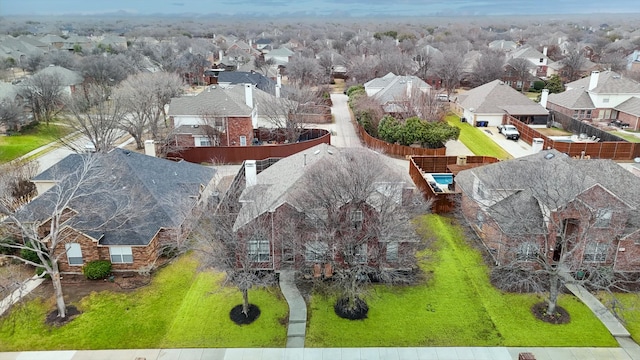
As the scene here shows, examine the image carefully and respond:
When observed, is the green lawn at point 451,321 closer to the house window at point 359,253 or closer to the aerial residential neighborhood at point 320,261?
the aerial residential neighborhood at point 320,261

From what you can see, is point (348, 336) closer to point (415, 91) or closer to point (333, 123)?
point (415, 91)

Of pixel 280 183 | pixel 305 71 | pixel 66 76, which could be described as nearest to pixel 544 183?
pixel 280 183

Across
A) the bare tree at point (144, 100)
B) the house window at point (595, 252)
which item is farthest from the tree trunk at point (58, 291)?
the house window at point (595, 252)

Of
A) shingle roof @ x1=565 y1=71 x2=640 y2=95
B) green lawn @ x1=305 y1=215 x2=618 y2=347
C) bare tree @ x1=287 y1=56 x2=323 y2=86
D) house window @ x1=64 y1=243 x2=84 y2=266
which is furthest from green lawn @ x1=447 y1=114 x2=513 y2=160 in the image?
house window @ x1=64 y1=243 x2=84 y2=266

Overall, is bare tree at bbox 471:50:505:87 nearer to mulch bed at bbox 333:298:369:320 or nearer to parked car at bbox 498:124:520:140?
parked car at bbox 498:124:520:140

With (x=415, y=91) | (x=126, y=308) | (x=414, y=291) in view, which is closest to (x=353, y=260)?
(x=414, y=291)
